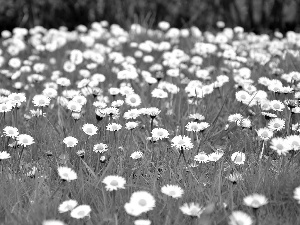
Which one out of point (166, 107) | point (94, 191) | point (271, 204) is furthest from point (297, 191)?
point (166, 107)

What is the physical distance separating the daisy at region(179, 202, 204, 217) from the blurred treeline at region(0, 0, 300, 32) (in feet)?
13.0

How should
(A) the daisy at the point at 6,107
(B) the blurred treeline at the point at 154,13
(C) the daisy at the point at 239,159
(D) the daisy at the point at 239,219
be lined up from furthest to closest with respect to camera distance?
(B) the blurred treeline at the point at 154,13, (A) the daisy at the point at 6,107, (C) the daisy at the point at 239,159, (D) the daisy at the point at 239,219

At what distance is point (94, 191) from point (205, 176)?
1.84 ft

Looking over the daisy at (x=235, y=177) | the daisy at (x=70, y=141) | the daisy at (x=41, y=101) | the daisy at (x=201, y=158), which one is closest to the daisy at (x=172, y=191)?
the daisy at (x=235, y=177)

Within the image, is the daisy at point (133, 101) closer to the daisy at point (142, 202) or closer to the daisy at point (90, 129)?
the daisy at point (90, 129)

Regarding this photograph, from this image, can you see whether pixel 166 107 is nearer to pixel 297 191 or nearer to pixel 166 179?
pixel 166 179

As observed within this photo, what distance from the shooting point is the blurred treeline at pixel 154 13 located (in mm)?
5898

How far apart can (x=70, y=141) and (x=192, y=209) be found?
34.2 inches

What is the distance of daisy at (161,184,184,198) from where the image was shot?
6.94ft

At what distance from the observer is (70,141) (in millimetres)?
2639

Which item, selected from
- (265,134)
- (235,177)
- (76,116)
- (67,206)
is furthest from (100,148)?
(265,134)

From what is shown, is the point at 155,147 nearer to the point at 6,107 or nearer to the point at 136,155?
the point at 136,155

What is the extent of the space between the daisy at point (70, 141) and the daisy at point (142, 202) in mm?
679

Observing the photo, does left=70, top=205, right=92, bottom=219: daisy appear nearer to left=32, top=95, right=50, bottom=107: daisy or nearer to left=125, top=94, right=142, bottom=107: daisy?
left=32, top=95, right=50, bottom=107: daisy
